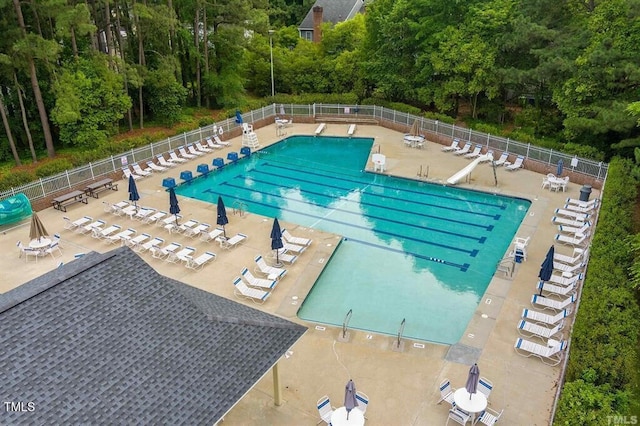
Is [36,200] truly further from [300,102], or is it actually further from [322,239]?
[300,102]

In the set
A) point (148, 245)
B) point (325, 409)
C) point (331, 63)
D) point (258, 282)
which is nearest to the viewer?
point (325, 409)

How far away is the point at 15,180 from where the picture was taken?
1950 cm

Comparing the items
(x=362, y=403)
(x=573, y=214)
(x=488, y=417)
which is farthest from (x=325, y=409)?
(x=573, y=214)

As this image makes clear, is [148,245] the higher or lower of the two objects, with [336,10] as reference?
lower

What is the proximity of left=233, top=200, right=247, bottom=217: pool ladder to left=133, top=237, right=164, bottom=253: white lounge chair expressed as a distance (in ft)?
12.0

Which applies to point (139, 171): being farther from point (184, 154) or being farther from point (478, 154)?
point (478, 154)

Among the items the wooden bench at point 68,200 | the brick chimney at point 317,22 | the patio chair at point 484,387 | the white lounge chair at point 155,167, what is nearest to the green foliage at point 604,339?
the patio chair at point 484,387

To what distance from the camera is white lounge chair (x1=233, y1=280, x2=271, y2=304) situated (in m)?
13.8

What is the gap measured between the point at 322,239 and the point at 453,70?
16636mm

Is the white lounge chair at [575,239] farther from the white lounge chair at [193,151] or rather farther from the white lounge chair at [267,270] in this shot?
the white lounge chair at [193,151]

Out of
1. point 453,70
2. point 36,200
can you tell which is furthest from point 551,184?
point 36,200

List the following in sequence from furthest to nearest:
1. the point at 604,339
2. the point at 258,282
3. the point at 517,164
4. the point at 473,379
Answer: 1. the point at 517,164
2. the point at 258,282
3. the point at 604,339
4. the point at 473,379

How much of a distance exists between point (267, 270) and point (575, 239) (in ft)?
35.9

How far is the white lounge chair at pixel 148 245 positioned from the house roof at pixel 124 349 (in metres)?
7.10
